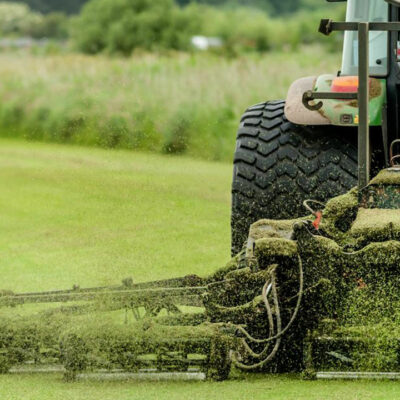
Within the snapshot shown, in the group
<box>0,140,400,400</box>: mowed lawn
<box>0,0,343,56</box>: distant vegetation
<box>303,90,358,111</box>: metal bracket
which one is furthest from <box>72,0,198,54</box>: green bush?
<box>303,90,358,111</box>: metal bracket

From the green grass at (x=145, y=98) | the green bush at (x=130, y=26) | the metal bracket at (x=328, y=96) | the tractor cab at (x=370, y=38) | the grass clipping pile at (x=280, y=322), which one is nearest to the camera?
the grass clipping pile at (x=280, y=322)

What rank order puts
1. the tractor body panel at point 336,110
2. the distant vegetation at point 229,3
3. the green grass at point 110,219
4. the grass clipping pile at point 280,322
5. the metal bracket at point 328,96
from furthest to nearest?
the distant vegetation at point 229,3, the green grass at point 110,219, the tractor body panel at point 336,110, the metal bracket at point 328,96, the grass clipping pile at point 280,322

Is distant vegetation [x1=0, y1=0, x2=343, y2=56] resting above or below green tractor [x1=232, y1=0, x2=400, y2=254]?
above

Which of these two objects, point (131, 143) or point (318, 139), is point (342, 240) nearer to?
point (318, 139)

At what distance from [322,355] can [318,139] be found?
1.40 metres

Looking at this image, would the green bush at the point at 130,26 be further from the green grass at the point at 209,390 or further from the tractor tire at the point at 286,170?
the green grass at the point at 209,390

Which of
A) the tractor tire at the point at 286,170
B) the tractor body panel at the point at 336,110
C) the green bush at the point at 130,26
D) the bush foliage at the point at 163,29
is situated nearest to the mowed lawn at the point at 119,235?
the tractor tire at the point at 286,170

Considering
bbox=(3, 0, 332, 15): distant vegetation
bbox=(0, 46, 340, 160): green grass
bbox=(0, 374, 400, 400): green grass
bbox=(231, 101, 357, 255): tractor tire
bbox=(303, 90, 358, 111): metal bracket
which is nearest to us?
bbox=(0, 374, 400, 400): green grass

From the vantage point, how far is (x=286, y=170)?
607cm

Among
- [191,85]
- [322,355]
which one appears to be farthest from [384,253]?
[191,85]

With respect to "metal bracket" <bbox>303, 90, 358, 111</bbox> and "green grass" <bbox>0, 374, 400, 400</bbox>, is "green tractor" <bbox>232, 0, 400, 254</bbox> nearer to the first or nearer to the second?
"metal bracket" <bbox>303, 90, 358, 111</bbox>

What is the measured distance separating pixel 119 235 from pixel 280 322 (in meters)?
5.19

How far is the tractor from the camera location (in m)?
4.96

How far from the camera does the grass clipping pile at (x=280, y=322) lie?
A: 4941 millimetres
